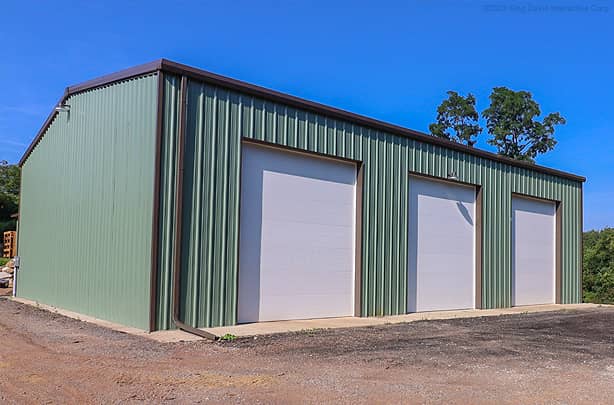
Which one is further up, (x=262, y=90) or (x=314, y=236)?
(x=262, y=90)

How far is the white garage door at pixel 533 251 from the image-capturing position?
18.1m

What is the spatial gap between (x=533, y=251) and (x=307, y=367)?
536 inches

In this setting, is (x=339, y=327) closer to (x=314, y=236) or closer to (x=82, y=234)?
(x=314, y=236)

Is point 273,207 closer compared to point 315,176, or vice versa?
point 273,207

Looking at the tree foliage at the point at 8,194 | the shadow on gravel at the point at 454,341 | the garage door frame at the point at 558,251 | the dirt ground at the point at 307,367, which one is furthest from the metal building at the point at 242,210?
the tree foliage at the point at 8,194

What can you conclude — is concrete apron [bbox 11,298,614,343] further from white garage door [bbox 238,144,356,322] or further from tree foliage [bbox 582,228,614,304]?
tree foliage [bbox 582,228,614,304]

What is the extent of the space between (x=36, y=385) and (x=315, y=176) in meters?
7.56

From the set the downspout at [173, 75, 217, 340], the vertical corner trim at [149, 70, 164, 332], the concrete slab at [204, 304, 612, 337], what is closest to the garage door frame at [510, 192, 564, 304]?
the concrete slab at [204, 304, 612, 337]

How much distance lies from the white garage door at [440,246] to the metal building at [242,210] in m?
0.05

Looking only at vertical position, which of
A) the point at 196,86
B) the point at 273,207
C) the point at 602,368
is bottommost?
the point at 602,368

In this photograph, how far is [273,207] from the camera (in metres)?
11.8

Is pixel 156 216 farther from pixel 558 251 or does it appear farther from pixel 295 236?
A: pixel 558 251

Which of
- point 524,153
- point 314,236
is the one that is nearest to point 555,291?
point 314,236

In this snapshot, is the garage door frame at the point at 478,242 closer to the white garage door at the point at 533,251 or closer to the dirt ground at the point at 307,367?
the white garage door at the point at 533,251
